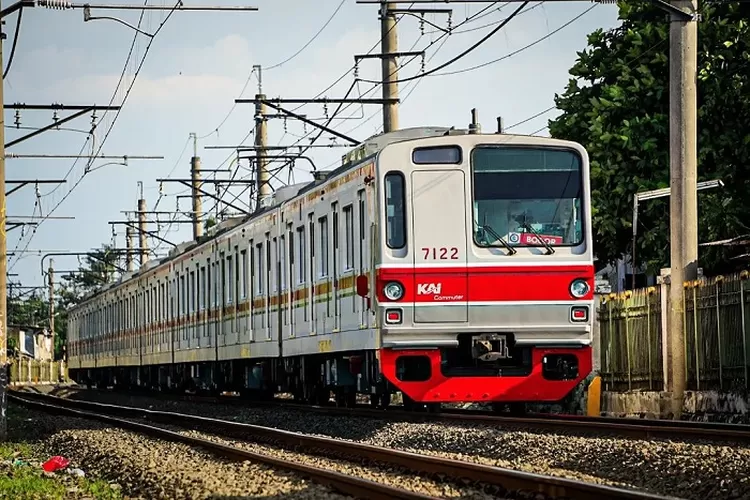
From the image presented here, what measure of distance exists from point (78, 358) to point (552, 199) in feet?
135

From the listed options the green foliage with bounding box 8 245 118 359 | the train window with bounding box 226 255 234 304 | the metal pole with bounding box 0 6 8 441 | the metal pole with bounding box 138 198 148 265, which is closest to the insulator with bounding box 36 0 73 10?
the metal pole with bounding box 0 6 8 441

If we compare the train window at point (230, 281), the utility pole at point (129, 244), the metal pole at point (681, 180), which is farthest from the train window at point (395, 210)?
the utility pole at point (129, 244)

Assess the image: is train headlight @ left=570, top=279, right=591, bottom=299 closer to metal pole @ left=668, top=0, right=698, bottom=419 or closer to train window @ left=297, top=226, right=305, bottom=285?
metal pole @ left=668, top=0, right=698, bottom=419

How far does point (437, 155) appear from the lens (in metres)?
15.6

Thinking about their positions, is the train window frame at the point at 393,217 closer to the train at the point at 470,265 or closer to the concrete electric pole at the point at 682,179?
the train at the point at 470,265

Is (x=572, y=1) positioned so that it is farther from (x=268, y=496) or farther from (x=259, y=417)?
(x=259, y=417)

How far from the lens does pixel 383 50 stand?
23.4m

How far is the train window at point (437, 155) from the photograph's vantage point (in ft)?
51.0

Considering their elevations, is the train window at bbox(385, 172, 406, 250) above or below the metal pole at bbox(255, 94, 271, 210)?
below

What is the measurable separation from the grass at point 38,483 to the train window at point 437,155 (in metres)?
4.98

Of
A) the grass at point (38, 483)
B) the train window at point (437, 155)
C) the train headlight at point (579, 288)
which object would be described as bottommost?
the grass at point (38, 483)

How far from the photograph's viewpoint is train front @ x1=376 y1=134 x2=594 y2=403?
15.3m

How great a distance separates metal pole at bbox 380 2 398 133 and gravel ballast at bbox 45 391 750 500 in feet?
22.6

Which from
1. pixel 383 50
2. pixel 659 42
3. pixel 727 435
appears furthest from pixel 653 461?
pixel 659 42
